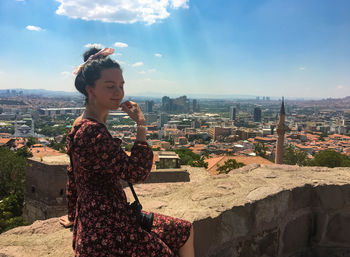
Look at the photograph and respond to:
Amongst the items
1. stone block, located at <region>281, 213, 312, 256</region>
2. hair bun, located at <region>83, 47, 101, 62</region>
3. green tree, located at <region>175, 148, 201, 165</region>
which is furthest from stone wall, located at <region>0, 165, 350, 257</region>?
green tree, located at <region>175, 148, 201, 165</region>

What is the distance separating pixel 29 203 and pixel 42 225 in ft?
31.7

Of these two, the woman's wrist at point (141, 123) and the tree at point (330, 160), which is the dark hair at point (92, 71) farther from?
the tree at point (330, 160)

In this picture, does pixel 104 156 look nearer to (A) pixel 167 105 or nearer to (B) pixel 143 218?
(B) pixel 143 218

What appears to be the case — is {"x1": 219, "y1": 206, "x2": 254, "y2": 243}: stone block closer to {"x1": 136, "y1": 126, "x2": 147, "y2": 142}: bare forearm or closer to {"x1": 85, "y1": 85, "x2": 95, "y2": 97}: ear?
{"x1": 136, "y1": 126, "x2": 147, "y2": 142}: bare forearm

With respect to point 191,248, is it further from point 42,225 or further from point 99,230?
point 42,225

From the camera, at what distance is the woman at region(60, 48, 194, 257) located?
1054 millimetres

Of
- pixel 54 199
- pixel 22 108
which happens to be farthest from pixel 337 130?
pixel 22 108

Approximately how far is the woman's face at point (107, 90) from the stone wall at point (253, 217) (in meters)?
0.70

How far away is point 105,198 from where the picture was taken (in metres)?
1.10

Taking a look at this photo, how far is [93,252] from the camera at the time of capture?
3.36ft

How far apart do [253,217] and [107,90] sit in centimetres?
111

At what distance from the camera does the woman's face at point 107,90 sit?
1247 millimetres

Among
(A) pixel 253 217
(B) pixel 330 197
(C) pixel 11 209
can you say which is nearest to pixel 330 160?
(C) pixel 11 209

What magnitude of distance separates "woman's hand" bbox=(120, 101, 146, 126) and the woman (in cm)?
4
